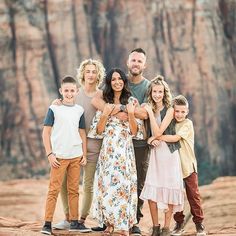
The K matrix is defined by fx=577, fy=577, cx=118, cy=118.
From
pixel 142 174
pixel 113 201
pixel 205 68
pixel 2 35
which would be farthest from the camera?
pixel 205 68

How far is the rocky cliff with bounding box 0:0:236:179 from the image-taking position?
15.4 meters

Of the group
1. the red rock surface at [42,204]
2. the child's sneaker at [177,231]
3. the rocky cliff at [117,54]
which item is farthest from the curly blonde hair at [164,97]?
the rocky cliff at [117,54]

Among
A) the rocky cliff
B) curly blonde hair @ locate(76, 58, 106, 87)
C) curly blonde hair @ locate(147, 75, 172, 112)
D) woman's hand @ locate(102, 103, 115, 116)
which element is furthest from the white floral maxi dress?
the rocky cliff

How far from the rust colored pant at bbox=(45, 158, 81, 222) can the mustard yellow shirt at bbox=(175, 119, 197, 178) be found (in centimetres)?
108

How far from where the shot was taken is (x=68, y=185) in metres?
5.93

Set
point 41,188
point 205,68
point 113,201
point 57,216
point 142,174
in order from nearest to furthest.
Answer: point 113,201
point 142,174
point 57,216
point 41,188
point 205,68

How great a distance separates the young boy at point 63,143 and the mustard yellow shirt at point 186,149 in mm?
1016

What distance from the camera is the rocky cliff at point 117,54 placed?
15398mm

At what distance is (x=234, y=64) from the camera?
1698 centimetres

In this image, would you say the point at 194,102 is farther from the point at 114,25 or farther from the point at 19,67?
the point at 19,67

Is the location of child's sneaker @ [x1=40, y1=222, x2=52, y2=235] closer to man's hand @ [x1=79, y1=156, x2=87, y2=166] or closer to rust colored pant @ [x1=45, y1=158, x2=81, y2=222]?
rust colored pant @ [x1=45, y1=158, x2=81, y2=222]

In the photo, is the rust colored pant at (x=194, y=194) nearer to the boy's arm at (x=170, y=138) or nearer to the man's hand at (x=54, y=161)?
the boy's arm at (x=170, y=138)

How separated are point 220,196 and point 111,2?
24.9 ft

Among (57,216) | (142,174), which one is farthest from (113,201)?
(57,216)
